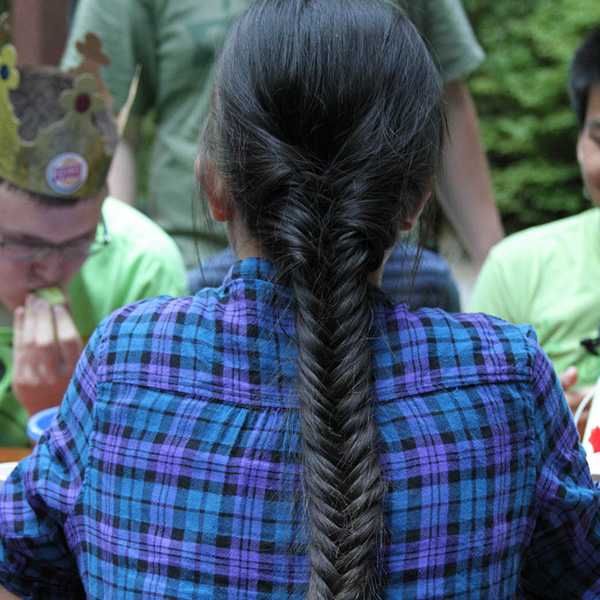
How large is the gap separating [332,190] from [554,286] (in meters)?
1.42

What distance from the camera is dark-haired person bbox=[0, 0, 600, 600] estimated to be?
0.94 meters

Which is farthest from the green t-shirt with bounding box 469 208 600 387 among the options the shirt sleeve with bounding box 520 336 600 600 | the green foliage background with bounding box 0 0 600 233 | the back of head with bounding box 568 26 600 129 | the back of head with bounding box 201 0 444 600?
the green foliage background with bounding box 0 0 600 233

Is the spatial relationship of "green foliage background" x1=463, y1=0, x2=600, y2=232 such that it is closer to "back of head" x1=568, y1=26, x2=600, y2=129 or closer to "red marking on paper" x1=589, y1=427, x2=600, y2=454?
"back of head" x1=568, y1=26, x2=600, y2=129

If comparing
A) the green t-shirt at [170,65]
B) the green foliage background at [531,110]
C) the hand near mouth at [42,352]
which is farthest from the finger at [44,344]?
the green foliage background at [531,110]

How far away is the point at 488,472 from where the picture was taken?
99 cm

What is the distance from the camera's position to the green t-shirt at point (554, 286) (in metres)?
2.16

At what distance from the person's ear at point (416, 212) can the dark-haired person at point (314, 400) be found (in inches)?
0.5

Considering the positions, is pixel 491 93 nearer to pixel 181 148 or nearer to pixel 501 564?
pixel 181 148

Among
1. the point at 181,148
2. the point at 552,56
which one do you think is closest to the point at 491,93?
the point at 552,56

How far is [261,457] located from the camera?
0.95m

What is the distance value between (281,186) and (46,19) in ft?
5.30

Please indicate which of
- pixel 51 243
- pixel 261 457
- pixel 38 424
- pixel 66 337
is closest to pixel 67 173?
pixel 51 243

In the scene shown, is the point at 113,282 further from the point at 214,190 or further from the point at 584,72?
the point at 584,72

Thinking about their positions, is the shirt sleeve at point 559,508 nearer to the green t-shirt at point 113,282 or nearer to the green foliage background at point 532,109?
the green t-shirt at point 113,282
